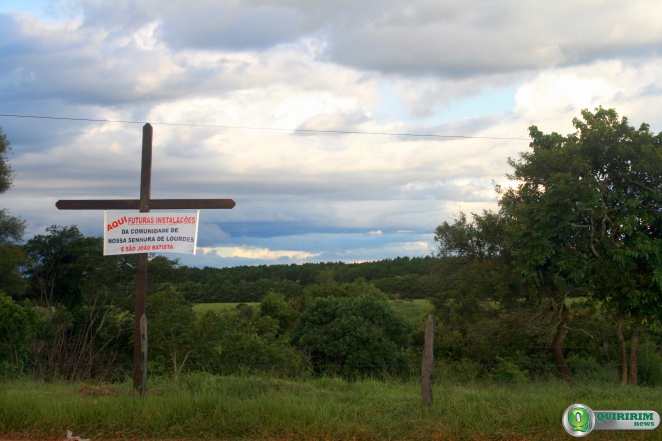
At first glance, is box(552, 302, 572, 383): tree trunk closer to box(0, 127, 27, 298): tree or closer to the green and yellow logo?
the green and yellow logo

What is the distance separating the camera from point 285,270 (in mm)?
69875

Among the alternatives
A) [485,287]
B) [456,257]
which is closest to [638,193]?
[485,287]

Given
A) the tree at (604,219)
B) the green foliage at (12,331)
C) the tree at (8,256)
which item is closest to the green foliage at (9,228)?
the tree at (8,256)

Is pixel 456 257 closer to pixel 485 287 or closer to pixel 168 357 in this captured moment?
pixel 485 287

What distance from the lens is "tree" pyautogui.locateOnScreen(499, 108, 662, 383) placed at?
13453 millimetres

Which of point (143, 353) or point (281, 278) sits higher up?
point (143, 353)

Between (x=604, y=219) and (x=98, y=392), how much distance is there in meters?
13.0

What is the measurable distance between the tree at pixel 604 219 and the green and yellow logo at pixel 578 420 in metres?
8.28

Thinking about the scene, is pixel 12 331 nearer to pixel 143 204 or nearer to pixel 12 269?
pixel 143 204

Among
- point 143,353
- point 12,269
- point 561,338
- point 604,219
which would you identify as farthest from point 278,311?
point 143,353

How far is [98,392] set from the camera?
6.75 m

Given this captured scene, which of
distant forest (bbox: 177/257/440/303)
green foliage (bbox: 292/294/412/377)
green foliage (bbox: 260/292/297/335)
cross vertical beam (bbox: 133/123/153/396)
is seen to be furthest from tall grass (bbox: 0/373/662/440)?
distant forest (bbox: 177/257/440/303)

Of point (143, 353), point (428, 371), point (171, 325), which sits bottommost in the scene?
point (171, 325)

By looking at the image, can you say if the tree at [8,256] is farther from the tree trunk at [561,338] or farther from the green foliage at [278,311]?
the tree trunk at [561,338]
